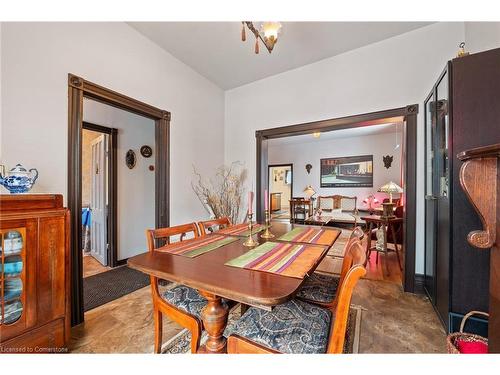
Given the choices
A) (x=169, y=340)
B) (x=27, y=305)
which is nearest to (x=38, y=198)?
(x=27, y=305)

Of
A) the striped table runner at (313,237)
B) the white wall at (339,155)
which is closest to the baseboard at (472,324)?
the striped table runner at (313,237)

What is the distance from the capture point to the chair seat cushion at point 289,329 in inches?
34.4

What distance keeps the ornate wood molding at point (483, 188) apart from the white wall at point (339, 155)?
211 inches

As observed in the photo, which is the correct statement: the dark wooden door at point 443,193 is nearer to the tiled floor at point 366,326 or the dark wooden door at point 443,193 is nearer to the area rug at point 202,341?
the tiled floor at point 366,326

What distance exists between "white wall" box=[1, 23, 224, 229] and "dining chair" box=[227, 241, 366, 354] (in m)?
1.71

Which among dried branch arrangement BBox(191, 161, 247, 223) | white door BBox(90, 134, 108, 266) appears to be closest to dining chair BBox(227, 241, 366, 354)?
dried branch arrangement BBox(191, 161, 247, 223)

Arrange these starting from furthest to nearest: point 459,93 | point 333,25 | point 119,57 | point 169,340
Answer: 1. point 333,25
2. point 119,57
3. point 169,340
4. point 459,93

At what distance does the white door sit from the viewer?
297cm

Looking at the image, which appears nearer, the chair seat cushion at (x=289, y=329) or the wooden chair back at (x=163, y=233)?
the chair seat cushion at (x=289, y=329)

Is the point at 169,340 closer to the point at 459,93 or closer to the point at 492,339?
the point at 492,339

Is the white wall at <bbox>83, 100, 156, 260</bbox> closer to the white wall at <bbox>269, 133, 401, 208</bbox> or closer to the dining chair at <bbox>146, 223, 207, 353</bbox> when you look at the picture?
the dining chair at <bbox>146, 223, 207, 353</bbox>

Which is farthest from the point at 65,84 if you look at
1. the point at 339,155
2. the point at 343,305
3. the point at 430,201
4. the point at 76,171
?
the point at 339,155
